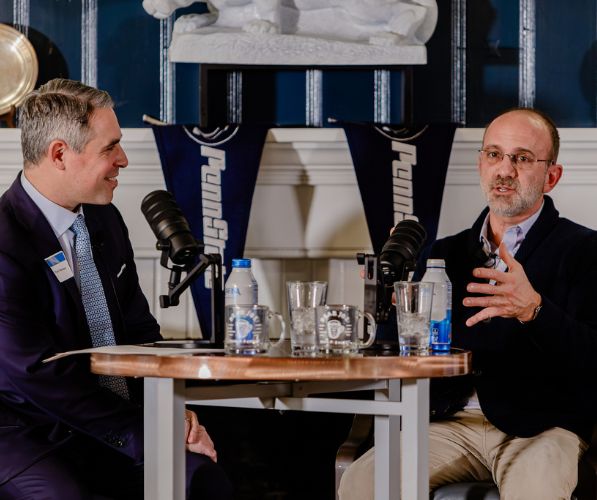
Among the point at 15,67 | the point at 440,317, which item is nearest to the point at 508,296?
the point at 440,317

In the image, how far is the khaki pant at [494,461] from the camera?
7.44 feet

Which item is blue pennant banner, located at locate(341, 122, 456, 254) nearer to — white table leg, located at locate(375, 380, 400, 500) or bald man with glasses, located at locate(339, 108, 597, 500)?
bald man with glasses, located at locate(339, 108, 597, 500)

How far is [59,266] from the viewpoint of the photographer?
2.25m

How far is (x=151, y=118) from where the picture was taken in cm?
332

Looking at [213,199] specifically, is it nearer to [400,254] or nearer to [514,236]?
[514,236]

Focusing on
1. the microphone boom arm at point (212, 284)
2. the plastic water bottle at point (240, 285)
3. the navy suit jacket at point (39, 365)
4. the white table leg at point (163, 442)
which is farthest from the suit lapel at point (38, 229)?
the white table leg at point (163, 442)

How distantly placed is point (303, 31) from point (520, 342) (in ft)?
4.56

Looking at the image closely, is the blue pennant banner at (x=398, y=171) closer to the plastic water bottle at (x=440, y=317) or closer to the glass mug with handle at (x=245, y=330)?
the plastic water bottle at (x=440, y=317)

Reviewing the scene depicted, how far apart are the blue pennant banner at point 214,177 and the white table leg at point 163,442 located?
1394 millimetres

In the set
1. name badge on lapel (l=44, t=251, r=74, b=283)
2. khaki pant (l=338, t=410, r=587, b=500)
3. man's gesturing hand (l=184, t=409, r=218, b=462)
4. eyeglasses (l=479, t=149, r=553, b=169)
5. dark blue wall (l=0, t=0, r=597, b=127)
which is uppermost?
dark blue wall (l=0, t=0, r=597, b=127)

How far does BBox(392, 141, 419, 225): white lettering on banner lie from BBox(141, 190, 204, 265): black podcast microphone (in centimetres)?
121

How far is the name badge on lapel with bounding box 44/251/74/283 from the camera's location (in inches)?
88.4

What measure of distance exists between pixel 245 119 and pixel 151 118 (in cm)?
35

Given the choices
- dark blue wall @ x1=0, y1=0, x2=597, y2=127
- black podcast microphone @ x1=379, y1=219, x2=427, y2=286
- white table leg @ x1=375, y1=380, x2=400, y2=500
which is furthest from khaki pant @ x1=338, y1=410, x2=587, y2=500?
dark blue wall @ x1=0, y1=0, x2=597, y2=127
